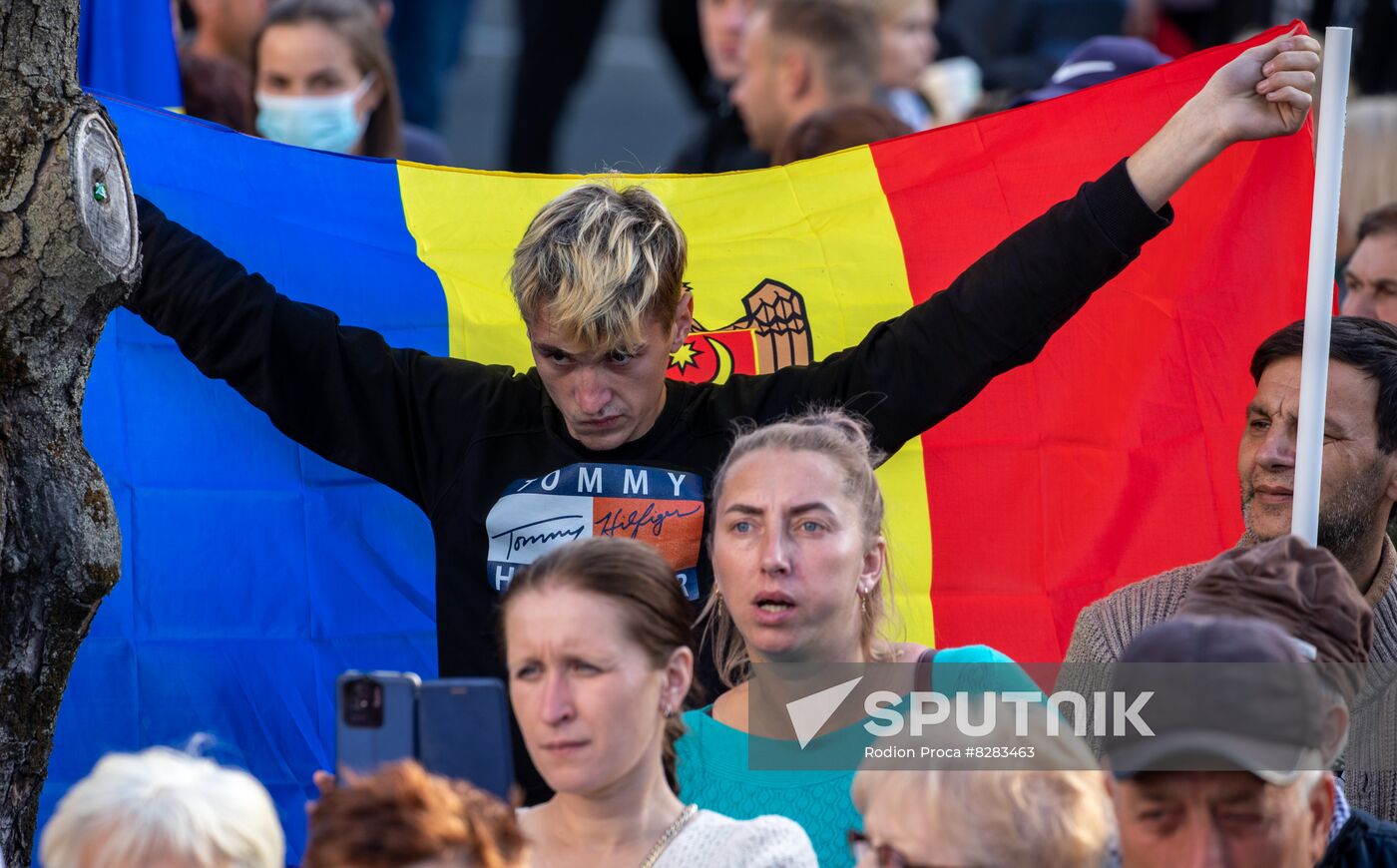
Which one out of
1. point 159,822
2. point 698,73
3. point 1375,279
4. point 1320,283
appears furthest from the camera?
point 698,73

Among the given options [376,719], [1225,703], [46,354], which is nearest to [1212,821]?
[1225,703]

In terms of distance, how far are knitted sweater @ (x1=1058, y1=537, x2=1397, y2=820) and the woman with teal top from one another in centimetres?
43

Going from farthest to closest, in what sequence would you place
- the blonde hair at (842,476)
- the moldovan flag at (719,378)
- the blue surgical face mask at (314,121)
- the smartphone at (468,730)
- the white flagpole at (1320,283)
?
the blue surgical face mask at (314,121) → the moldovan flag at (719,378) → the white flagpole at (1320,283) → the blonde hair at (842,476) → the smartphone at (468,730)

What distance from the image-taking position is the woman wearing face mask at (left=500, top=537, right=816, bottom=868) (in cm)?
258

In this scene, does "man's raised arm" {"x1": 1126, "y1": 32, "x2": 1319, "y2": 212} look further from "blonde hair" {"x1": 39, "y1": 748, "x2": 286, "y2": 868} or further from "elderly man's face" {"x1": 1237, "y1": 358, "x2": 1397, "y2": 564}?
"blonde hair" {"x1": 39, "y1": 748, "x2": 286, "y2": 868}

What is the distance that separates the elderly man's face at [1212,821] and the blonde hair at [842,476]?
0.78 meters

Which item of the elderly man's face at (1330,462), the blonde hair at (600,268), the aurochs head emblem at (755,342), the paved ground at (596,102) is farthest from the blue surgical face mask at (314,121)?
the elderly man's face at (1330,462)

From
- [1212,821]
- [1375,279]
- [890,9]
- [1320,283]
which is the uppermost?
[890,9]

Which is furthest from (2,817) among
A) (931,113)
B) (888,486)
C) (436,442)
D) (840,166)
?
(931,113)

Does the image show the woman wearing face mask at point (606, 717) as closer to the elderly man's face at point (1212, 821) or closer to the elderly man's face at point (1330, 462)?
the elderly man's face at point (1212, 821)

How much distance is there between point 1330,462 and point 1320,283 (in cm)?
42

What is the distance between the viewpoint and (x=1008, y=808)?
7.45 ft

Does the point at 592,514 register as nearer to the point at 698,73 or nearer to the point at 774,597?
the point at 774,597

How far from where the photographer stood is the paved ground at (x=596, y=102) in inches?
355
